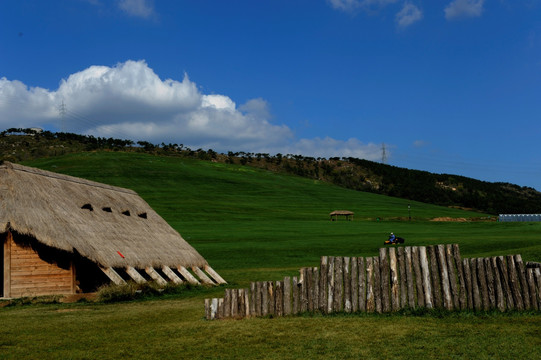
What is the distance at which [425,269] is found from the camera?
37.8 feet

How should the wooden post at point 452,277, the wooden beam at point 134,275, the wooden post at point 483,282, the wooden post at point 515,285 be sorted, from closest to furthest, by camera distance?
the wooden post at point 515,285 < the wooden post at point 483,282 < the wooden post at point 452,277 < the wooden beam at point 134,275

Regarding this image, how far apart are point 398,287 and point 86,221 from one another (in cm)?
1597

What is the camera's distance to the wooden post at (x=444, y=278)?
11.4 m

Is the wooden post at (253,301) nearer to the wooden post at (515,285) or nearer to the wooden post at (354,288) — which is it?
the wooden post at (354,288)

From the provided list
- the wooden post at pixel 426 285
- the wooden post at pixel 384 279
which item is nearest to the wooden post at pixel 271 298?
the wooden post at pixel 384 279

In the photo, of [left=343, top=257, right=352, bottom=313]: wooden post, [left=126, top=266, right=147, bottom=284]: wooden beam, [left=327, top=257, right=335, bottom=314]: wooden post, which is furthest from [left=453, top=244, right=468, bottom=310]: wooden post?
[left=126, top=266, right=147, bottom=284]: wooden beam

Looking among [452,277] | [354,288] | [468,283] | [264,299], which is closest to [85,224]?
[264,299]

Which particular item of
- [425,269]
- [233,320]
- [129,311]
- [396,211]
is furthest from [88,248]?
[396,211]

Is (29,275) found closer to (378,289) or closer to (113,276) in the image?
(113,276)

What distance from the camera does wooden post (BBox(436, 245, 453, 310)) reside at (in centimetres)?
1138

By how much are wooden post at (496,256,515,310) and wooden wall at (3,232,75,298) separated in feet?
54.1

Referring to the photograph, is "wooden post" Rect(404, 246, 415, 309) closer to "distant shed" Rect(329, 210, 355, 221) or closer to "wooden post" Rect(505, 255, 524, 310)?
"wooden post" Rect(505, 255, 524, 310)

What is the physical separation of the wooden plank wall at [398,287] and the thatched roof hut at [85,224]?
9598mm

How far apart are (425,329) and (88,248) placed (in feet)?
49.0
